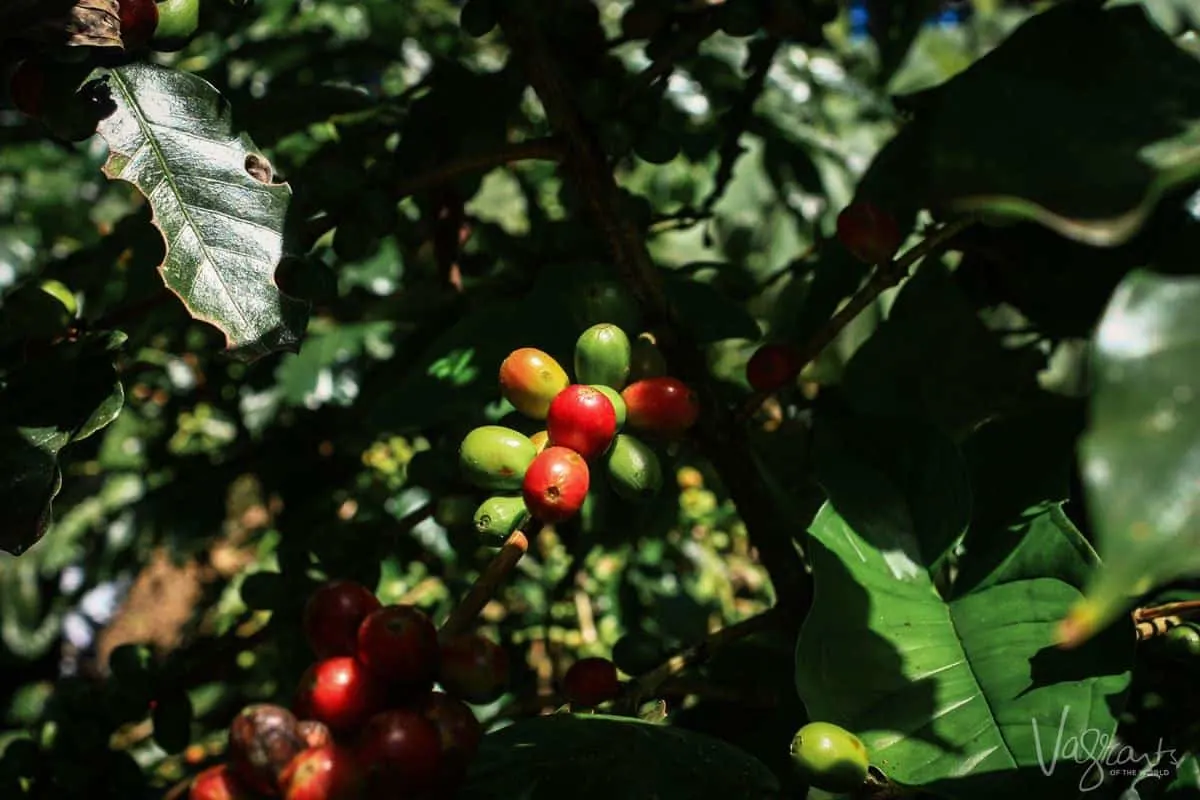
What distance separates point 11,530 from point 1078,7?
34.3 inches

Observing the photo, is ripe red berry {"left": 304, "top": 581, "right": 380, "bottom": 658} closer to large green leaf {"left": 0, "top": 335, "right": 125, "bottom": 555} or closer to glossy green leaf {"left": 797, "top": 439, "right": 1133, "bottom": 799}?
large green leaf {"left": 0, "top": 335, "right": 125, "bottom": 555}

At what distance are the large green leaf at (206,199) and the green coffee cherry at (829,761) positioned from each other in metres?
0.50

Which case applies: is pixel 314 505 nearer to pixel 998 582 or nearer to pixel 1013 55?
Answer: pixel 998 582

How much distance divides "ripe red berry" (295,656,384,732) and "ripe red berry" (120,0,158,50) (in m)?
0.53

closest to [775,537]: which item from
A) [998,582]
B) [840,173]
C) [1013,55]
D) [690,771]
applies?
[998,582]

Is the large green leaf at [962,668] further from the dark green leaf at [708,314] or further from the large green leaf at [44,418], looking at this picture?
the large green leaf at [44,418]

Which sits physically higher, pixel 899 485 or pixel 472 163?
pixel 472 163

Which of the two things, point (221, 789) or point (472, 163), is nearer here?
point (221, 789)

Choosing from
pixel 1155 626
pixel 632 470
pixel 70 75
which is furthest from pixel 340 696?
pixel 1155 626

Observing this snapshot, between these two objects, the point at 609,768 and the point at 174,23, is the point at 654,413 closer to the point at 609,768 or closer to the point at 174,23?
the point at 609,768

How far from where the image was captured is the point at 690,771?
77 cm

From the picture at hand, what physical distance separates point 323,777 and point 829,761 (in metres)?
0.34

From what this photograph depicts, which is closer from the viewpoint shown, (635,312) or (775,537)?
(635,312)

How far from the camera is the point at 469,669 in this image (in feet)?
2.58
